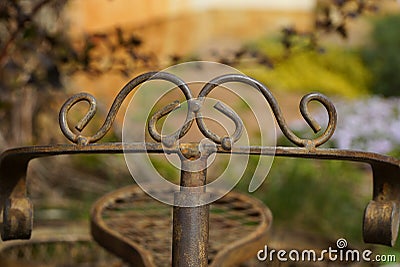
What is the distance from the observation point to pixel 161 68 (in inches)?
92.6

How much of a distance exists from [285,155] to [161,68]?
1.69 meters

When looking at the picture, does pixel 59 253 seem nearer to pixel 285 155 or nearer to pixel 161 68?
pixel 161 68

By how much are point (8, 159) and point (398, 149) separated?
197cm

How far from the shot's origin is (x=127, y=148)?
667mm

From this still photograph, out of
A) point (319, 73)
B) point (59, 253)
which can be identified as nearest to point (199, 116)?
point (59, 253)

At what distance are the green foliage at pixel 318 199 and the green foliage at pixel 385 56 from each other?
3.60 m

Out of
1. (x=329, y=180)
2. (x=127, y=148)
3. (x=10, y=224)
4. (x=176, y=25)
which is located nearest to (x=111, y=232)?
(x=10, y=224)

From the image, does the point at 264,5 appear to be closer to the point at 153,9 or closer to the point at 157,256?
the point at 153,9

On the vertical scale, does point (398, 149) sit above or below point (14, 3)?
below

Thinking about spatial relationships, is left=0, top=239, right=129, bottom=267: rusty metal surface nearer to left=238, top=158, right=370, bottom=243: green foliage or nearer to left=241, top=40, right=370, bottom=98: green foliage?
left=238, top=158, right=370, bottom=243: green foliage

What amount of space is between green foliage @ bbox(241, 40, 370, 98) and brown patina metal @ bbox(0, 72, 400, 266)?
15.6 ft

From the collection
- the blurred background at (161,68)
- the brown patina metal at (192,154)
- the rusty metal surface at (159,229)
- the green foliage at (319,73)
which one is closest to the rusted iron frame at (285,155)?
the brown patina metal at (192,154)

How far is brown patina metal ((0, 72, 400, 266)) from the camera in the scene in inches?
26.1

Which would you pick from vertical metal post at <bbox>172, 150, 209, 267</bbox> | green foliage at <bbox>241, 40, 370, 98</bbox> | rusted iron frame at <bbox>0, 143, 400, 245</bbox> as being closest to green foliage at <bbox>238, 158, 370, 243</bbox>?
rusted iron frame at <bbox>0, 143, 400, 245</bbox>
